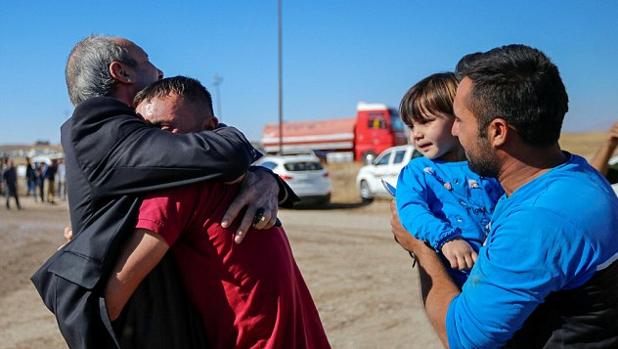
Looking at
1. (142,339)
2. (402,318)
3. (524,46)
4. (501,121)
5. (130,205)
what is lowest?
(402,318)

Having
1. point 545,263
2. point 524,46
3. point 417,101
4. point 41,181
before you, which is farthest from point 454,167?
point 41,181

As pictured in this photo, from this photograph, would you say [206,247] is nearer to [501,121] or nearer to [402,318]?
[501,121]

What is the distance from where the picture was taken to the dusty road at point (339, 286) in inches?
217

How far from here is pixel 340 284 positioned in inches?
295

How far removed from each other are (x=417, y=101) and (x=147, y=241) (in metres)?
1.48

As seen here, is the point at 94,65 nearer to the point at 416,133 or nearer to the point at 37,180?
the point at 416,133

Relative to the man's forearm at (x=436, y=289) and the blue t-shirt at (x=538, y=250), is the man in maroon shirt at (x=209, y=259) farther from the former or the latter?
the blue t-shirt at (x=538, y=250)

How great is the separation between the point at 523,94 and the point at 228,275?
3.09 feet

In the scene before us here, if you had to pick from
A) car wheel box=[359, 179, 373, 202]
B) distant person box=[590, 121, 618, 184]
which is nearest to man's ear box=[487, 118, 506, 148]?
distant person box=[590, 121, 618, 184]

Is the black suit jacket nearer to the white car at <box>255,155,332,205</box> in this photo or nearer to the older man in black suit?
the older man in black suit

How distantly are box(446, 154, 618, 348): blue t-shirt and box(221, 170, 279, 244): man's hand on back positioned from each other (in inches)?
23.9

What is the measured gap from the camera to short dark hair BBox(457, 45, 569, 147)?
1607mm

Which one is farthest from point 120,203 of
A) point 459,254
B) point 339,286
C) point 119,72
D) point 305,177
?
point 305,177

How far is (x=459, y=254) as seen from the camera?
211 cm
